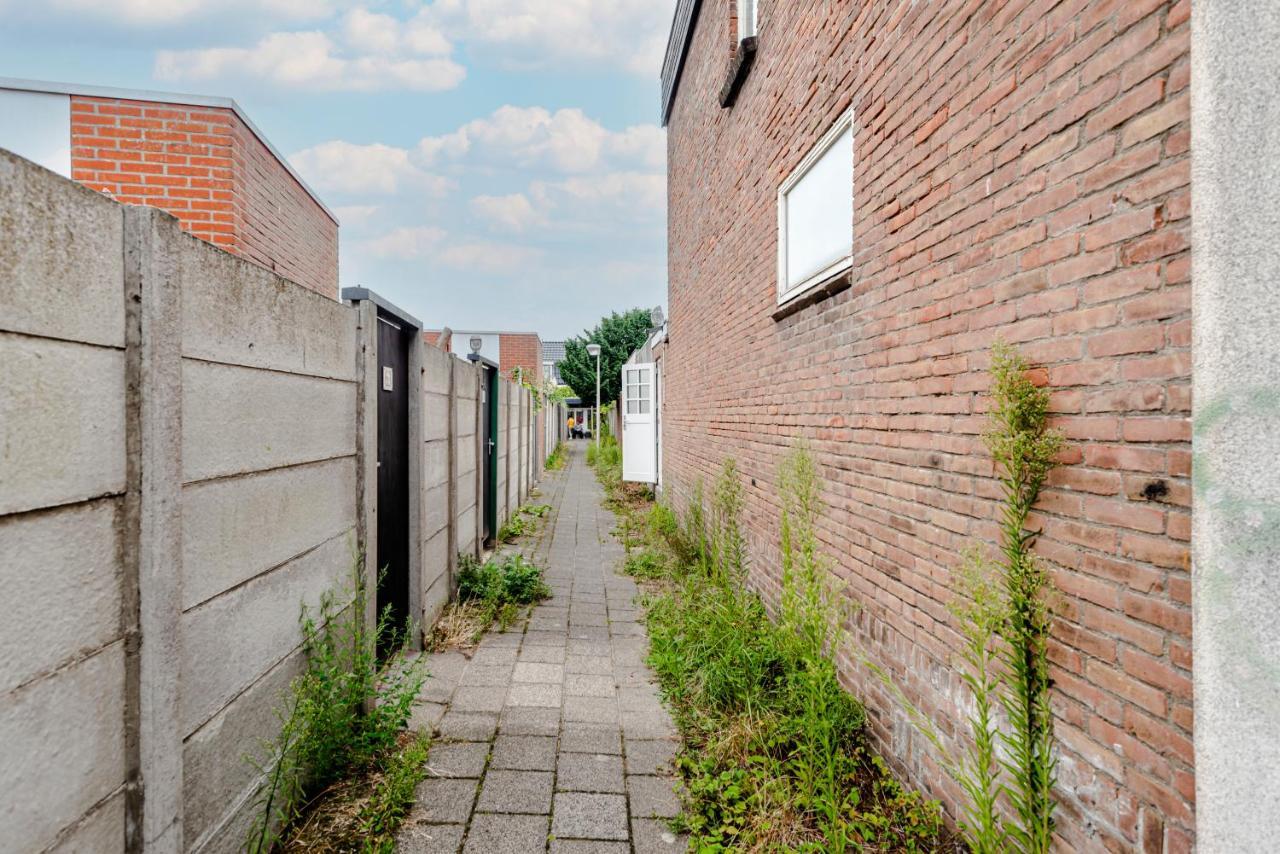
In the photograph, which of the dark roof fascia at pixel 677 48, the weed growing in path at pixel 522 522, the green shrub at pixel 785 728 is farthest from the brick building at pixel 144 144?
the green shrub at pixel 785 728

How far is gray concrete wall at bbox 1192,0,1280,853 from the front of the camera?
1273mm

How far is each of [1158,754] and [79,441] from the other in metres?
2.36

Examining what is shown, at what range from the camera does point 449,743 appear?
10.4ft

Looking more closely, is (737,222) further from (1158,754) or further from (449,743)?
(1158,754)

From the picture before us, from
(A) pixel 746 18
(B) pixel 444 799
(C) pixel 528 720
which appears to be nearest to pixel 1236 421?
(B) pixel 444 799

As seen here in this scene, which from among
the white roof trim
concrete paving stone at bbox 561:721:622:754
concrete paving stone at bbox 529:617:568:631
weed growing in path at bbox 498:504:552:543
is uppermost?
the white roof trim

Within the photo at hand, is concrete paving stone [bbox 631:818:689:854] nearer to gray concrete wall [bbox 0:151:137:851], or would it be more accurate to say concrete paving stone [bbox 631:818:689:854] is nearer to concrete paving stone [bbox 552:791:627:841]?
concrete paving stone [bbox 552:791:627:841]

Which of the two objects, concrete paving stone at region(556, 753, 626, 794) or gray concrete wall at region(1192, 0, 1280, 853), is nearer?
gray concrete wall at region(1192, 0, 1280, 853)

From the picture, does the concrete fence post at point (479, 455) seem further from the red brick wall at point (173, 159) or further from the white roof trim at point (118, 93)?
the white roof trim at point (118, 93)

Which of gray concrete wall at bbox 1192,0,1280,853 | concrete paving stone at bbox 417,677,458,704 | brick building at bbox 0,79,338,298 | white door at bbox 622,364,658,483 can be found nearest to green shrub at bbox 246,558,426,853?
concrete paving stone at bbox 417,677,458,704

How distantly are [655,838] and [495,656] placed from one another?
2083 millimetres

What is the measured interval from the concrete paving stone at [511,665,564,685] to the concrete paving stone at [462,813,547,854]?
135cm

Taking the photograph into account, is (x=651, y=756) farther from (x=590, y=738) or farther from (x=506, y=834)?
(x=506, y=834)

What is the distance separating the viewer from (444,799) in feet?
8.87
